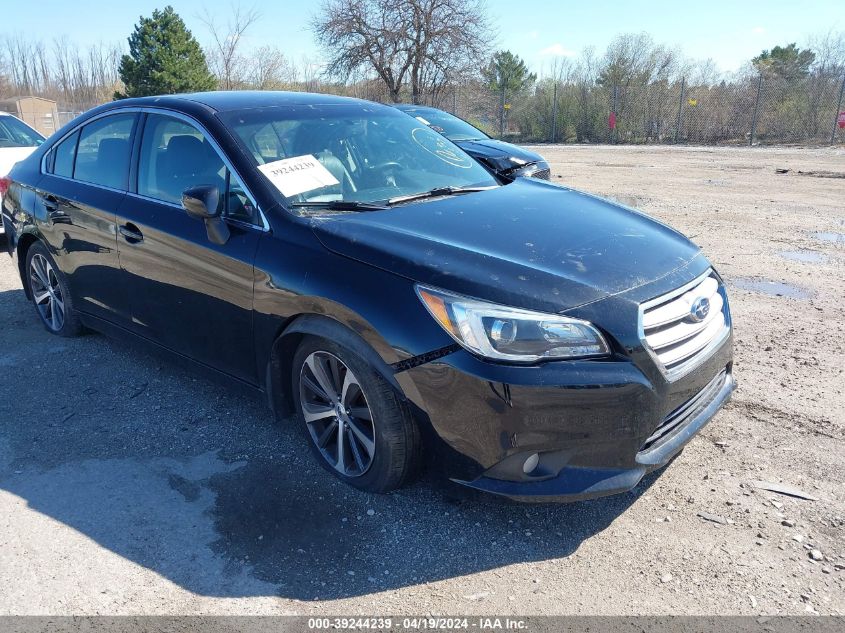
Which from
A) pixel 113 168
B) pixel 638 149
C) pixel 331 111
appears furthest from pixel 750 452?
pixel 638 149

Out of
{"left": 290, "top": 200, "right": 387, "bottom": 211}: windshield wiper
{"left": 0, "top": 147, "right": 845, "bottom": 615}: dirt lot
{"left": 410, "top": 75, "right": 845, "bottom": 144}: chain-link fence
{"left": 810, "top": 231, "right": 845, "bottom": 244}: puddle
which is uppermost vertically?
{"left": 410, "top": 75, "right": 845, "bottom": 144}: chain-link fence

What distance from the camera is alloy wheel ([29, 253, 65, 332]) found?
5.12 meters

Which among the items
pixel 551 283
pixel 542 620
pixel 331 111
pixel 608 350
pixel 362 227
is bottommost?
pixel 542 620

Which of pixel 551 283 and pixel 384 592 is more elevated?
pixel 551 283

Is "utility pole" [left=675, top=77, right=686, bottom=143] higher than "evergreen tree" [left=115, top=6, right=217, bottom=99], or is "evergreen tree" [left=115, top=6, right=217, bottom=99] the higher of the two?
"evergreen tree" [left=115, top=6, right=217, bottom=99]

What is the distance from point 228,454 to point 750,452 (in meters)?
2.69

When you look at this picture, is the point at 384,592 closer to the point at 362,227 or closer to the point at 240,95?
the point at 362,227

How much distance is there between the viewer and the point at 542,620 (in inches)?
96.2

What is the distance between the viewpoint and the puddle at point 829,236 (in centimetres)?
826

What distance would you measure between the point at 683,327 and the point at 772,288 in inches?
157

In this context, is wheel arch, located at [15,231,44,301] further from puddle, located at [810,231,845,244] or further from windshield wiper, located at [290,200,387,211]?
puddle, located at [810,231,845,244]

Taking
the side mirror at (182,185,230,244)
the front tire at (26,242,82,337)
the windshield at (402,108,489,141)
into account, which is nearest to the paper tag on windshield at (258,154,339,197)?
the side mirror at (182,185,230,244)

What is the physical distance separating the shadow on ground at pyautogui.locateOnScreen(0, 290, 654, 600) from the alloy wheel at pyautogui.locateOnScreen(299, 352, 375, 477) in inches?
6.2

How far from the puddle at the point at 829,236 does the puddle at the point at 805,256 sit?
0.85 m
